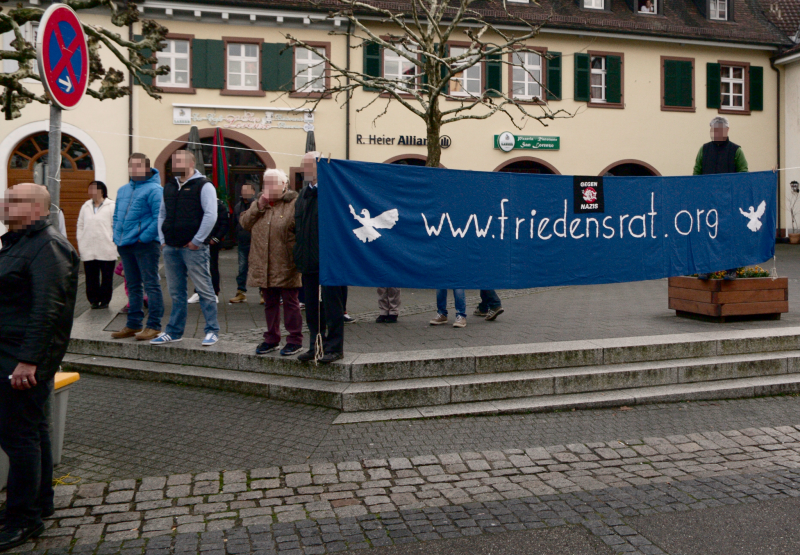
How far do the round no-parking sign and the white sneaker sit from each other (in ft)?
9.61

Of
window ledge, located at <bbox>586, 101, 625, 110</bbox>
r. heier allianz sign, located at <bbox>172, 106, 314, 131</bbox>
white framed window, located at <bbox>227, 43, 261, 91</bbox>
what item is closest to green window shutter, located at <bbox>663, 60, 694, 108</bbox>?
window ledge, located at <bbox>586, 101, 625, 110</bbox>

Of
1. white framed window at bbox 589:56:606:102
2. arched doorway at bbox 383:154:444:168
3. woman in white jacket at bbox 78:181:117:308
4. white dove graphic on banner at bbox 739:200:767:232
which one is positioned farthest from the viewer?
white framed window at bbox 589:56:606:102

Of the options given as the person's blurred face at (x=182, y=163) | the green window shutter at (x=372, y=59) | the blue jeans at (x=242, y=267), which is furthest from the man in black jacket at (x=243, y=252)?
the green window shutter at (x=372, y=59)

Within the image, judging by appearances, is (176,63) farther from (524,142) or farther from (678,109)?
(678,109)

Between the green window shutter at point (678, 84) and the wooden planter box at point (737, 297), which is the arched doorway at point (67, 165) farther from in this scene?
the green window shutter at point (678, 84)

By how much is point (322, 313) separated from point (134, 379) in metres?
2.05

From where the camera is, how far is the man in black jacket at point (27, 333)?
3900mm

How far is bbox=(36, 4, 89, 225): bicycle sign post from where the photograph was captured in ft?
16.0

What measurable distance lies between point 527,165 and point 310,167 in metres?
19.5

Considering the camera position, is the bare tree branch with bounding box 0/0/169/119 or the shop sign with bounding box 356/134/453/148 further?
the shop sign with bounding box 356/134/453/148

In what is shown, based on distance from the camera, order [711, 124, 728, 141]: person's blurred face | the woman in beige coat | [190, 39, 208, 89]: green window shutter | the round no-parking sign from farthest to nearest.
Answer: [190, 39, 208, 89]: green window shutter → [711, 124, 728, 141]: person's blurred face → the woman in beige coat → the round no-parking sign

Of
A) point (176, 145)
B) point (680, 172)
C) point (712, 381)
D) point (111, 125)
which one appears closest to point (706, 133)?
point (680, 172)

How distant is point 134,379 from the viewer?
296 inches

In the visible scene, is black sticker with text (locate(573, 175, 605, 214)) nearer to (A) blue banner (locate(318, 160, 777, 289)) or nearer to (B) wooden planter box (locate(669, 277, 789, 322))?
(A) blue banner (locate(318, 160, 777, 289))
